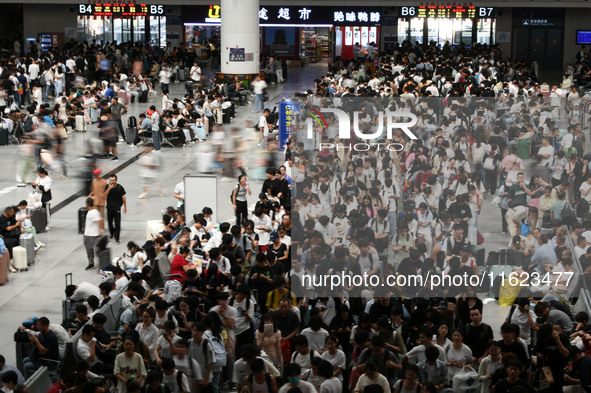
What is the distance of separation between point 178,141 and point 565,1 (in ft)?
69.5

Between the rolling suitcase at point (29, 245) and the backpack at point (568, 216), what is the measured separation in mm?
8564

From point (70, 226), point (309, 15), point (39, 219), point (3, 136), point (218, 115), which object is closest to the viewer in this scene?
point (39, 219)

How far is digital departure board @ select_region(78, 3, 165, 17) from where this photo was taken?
42.1m

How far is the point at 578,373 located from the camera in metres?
9.38

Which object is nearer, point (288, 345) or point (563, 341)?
point (563, 341)

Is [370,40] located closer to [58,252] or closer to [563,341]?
[58,252]

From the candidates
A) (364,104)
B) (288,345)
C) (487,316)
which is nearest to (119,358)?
(288,345)

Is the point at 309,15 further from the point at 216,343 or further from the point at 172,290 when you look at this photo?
the point at 216,343

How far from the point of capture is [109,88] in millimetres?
29453

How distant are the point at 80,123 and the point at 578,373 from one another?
20.8m

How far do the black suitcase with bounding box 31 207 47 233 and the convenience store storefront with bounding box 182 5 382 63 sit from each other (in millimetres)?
24876

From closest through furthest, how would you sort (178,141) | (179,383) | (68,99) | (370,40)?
(179,383) < (178,141) < (68,99) < (370,40)

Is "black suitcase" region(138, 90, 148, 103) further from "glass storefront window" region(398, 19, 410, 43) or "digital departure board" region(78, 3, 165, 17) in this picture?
"glass storefront window" region(398, 19, 410, 43)

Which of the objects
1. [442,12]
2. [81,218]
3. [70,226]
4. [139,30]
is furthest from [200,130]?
[139,30]
